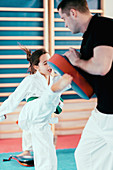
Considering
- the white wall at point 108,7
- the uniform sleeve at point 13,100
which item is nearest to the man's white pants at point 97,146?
the uniform sleeve at point 13,100

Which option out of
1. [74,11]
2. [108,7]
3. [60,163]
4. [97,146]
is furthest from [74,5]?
[108,7]

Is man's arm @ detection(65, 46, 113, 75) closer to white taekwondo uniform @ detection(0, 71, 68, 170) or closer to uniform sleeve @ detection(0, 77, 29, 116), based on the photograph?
white taekwondo uniform @ detection(0, 71, 68, 170)

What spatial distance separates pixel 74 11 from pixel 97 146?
92 cm

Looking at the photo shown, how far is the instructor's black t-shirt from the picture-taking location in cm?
165

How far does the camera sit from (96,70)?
1.66 metres

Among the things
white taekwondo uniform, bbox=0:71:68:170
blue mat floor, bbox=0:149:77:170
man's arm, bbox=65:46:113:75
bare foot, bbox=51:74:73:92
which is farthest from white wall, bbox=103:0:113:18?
man's arm, bbox=65:46:113:75

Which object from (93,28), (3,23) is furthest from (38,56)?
(3,23)

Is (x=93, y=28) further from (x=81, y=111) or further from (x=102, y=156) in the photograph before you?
(x=81, y=111)

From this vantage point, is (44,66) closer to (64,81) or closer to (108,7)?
(64,81)

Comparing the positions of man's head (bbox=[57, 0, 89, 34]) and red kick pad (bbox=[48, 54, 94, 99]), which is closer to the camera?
man's head (bbox=[57, 0, 89, 34])

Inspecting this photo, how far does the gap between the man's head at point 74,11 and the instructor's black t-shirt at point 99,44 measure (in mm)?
83

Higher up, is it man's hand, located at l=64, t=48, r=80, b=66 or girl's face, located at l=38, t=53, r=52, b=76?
man's hand, located at l=64, t=48, r=80, b=66

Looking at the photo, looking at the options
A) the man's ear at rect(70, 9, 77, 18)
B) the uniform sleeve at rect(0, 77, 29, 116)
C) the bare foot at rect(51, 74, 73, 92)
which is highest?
the man's ear at rect(70, 9, 77, 18)

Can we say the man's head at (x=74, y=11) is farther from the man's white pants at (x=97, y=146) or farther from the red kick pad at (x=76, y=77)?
the man's white pants at (x=97, y=146)
